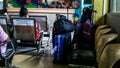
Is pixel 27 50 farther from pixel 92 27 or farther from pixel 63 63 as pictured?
pixel 92 27

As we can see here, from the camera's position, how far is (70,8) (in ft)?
22.2

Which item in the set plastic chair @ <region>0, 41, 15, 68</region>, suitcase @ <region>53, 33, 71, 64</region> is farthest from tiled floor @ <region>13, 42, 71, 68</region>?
plastic chair @ <region>0, 41, 15, 68</region>

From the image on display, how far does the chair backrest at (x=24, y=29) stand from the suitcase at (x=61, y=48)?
600 mm

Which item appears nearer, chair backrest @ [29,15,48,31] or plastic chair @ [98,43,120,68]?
plastic chair @ [98,43,120,68]

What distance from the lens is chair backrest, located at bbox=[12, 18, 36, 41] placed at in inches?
195

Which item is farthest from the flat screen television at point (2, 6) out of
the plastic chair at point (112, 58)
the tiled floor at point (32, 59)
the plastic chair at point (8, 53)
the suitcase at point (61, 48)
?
the plastic chair at point (112, 58)

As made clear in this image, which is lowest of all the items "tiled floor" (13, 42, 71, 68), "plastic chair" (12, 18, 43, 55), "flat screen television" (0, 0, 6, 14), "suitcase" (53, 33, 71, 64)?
"tiled floor" (13, 42, 71, 68)

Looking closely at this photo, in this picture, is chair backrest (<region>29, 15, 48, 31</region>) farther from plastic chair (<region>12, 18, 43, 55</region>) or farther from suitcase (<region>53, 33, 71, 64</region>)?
suitcase (<region>53, 33, 71, 64</region>)

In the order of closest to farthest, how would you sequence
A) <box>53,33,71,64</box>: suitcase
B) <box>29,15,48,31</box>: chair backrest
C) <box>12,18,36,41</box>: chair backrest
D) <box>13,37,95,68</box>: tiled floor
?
<box>13,37,95,68</box>: tiled floor < <box>53,33,71,64</box>: suitcase < <box>12,18,36,41</box>: chair backrest < <box>29,15,48,31</box>: chair backrest

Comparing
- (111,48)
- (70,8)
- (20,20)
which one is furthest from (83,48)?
(70,8)

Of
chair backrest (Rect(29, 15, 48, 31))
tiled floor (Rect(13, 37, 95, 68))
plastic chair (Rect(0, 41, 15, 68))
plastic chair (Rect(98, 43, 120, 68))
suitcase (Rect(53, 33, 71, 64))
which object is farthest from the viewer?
chair backrest (Rect(29, 15, 48, 31))

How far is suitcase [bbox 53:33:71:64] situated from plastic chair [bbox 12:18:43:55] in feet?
1.95

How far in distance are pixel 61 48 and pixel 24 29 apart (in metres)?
0.98

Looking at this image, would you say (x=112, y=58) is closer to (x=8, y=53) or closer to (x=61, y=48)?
(x=8, y=53)
